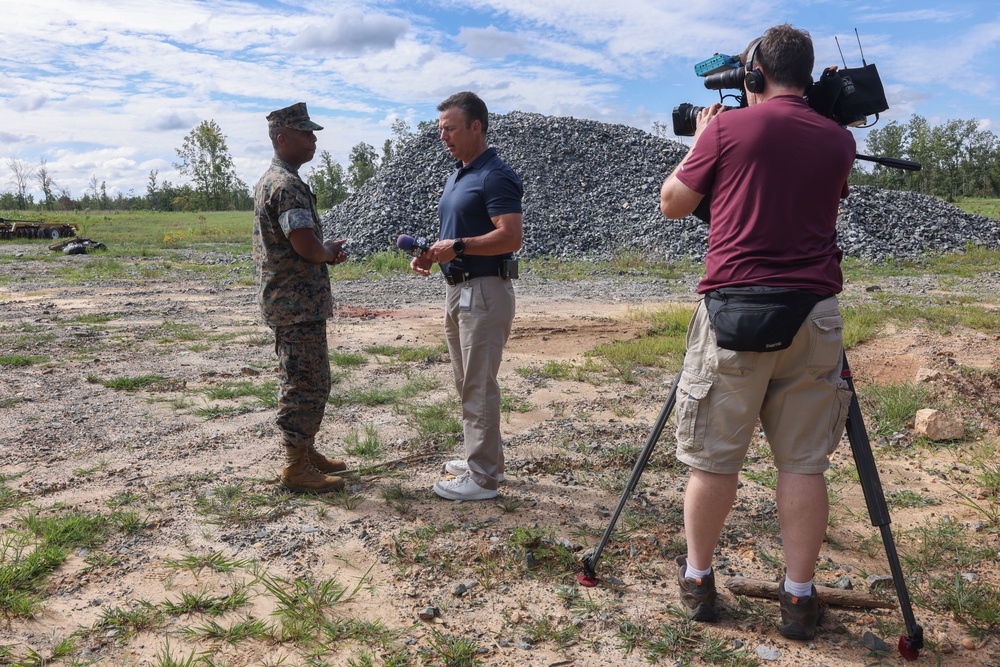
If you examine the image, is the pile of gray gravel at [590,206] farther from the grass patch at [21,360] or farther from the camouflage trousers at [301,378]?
the camouflage trousers at [301,378]

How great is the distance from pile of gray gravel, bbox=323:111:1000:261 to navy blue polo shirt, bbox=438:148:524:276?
13.0 m

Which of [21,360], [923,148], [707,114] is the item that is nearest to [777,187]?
[707,114]

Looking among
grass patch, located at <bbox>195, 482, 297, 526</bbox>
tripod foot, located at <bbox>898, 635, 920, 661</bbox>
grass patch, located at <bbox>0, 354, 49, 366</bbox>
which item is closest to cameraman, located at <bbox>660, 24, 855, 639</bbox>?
tripod foot, located at <bbox>898, 635, 920, 661</bbox>

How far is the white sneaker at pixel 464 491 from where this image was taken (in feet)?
11.7

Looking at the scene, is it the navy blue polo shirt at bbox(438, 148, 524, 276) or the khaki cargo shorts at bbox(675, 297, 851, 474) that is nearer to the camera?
the khaki cargo shorts at bbox(675, 297, 851, 474)

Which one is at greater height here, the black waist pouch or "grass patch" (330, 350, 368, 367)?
the black waist pouch

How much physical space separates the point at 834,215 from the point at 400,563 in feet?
7.20

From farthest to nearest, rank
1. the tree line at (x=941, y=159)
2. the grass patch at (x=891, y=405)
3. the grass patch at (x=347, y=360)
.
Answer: the tree line at (x=941, y=159), the grass patch at (x=347, y=360), the grass patch at (x=891, y=405)

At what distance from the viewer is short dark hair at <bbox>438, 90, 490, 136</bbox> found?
3.29 meters

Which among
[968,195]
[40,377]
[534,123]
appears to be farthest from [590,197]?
[968,195]

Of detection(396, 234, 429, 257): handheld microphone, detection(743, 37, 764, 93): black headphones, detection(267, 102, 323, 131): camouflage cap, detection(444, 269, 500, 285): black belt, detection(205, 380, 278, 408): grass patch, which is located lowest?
detection(205, 380, 278, 408): grass patch

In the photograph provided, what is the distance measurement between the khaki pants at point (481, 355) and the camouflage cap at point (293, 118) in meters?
1.10

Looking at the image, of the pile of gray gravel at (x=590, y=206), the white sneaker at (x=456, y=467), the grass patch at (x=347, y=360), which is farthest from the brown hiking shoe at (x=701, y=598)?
the pile of gray gravel at (x=590, y=206)

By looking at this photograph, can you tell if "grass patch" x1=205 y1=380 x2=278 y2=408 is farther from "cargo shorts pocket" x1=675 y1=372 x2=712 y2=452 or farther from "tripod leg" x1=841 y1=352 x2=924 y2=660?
"tripod leg" x1=841 y1=352 x2=924 y2=660
